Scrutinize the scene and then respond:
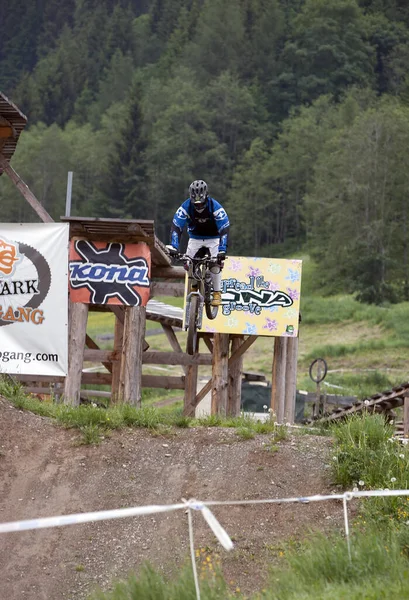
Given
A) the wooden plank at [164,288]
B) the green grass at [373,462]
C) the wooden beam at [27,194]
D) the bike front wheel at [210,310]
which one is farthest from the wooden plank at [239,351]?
the green grass at [373,462]

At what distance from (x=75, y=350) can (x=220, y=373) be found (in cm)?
355

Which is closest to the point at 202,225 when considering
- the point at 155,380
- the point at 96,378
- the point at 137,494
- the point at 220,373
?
the point at 137,494

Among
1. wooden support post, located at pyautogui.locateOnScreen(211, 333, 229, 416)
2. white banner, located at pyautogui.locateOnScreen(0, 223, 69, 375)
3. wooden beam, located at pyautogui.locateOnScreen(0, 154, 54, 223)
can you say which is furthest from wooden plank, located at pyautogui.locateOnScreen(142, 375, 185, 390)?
white banner, located at pyautogui.locateOnScreen(0, 223, 69, 375)

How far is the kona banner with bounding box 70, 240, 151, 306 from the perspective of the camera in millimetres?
15062

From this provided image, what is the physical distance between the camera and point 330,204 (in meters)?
74.4

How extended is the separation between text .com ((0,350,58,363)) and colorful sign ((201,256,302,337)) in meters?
4.30

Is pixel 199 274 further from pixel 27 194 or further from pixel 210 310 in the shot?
pixel 27 194

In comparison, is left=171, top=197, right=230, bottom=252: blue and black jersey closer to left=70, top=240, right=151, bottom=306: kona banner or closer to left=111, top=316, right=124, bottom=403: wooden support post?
left=70, top=240, right=151, bottom=306: kona banner

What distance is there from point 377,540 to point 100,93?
135m

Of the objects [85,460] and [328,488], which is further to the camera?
[85,460]

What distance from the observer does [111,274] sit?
1507 centimetres

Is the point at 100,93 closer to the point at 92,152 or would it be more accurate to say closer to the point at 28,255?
the point at 92,152

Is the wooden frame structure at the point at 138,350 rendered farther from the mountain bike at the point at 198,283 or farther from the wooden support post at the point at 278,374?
the mountain bike at the point at 198,283

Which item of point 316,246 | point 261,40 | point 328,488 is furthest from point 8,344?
point 261,40
